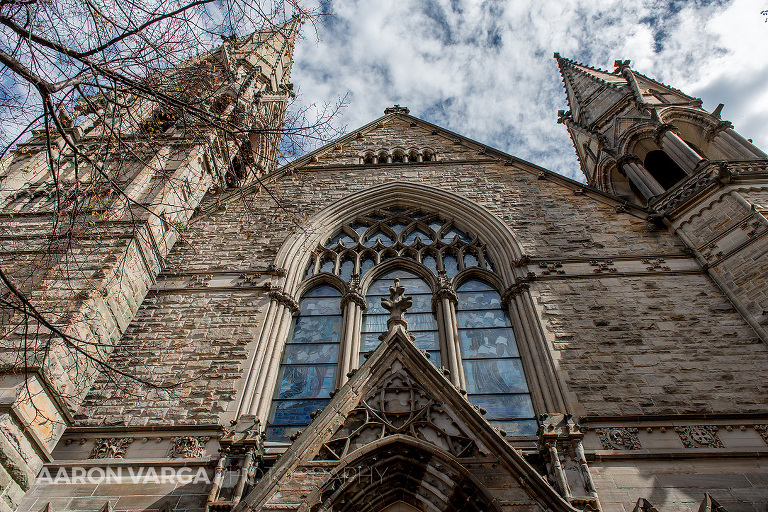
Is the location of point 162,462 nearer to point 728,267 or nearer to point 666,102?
point 728,267

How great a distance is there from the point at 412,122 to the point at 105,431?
10606 millimetres

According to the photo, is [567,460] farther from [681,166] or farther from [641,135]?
[641,135]

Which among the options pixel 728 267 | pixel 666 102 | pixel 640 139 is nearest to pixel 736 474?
pixel 728 267

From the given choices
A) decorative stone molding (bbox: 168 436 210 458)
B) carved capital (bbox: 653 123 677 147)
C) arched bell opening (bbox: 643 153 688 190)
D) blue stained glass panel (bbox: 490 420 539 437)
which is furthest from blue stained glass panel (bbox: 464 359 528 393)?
arched bell opening (bbox: 643 153 688 190)

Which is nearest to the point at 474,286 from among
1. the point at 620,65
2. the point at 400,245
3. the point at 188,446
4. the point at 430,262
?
the point at 430,262

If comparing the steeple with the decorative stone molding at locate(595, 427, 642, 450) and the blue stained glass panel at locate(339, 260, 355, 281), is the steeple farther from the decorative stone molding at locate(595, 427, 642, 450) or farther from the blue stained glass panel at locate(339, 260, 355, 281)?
the blue stained glass panel at locate(339, 260, 355, 281)

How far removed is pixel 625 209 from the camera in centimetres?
999

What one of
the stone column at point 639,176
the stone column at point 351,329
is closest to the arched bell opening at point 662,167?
the stone column at point 639,176

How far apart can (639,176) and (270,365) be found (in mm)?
9049

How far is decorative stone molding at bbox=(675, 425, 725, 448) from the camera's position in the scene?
590 centimetres

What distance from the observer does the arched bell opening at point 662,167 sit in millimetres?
13211

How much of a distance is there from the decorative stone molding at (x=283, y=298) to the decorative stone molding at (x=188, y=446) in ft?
8.51

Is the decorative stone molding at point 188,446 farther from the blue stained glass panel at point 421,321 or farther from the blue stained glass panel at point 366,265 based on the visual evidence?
the blue stained glass panel at point 366,265

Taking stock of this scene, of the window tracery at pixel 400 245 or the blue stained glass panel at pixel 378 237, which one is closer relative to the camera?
the window tracery at pixel 400 245
